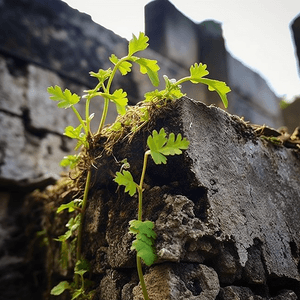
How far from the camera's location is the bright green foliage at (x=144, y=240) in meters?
0.89

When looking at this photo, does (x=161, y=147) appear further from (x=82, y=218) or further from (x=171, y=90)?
(x=82, y=218)

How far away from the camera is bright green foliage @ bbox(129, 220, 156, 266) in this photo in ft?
2.93

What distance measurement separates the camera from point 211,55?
3.77 metres

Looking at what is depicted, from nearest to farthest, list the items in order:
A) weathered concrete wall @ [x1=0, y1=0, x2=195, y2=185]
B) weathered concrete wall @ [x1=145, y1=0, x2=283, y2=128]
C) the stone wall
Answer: the stone wall → weathered concrete wall @ [x1=0, y1=0, x2=195, y2=185] → weathered concrete wall @ [x1=145, y1=0, x2=283, y2=128]

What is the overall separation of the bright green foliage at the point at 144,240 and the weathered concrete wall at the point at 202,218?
2 cm

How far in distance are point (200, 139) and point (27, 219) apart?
1.36 m

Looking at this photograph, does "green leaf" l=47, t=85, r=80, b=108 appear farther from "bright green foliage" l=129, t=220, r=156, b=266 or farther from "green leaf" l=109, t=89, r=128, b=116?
"bright green foliage" l=129, t=220, r=156, b=266

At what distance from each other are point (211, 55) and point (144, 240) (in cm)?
319

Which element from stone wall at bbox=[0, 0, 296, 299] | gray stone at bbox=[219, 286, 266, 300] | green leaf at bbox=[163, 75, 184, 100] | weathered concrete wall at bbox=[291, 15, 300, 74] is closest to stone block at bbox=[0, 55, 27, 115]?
stone wall at bbox=[0, 0, 296, 299]

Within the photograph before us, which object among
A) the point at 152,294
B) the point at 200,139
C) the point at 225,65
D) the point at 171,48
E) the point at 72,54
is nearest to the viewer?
the point at 152,294

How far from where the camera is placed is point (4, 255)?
1964 millimetres

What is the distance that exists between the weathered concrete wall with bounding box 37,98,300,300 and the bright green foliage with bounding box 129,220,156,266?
2 cm

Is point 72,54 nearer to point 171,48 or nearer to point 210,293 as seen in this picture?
Result: point 171,48

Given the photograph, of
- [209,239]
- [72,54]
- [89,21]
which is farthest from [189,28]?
[209,239]
